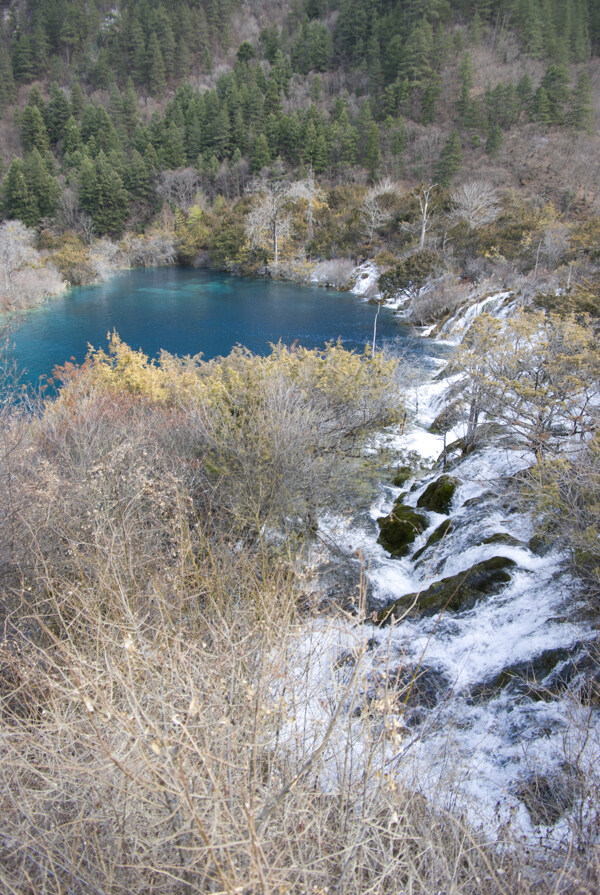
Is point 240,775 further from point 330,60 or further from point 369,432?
point 330,60

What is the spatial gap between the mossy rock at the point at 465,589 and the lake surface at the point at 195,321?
1652 cm

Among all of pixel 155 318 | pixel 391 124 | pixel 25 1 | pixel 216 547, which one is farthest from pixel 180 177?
pixel 25 1

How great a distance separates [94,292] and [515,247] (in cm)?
2993

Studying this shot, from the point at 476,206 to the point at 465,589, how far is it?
123ft

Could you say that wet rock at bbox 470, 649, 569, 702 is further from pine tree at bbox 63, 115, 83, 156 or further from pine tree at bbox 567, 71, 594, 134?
pine tree at bbox 63, 115, 83, 156

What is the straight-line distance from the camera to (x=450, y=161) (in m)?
45.5

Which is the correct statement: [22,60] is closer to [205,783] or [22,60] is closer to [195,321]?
[195,321]

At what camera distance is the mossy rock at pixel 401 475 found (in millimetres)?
12675

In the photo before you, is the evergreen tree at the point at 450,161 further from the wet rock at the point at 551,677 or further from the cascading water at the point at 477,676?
the wet rock at the point at 551,677

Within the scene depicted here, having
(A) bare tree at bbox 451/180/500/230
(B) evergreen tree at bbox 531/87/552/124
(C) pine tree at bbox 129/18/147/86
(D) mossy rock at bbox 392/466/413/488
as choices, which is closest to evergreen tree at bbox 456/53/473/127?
(B) evergreen tree at bbox 531/87/552/124

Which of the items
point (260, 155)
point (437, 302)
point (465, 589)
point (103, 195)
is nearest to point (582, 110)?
point (260, 155)

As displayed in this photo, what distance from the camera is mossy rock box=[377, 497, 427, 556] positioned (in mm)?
9961

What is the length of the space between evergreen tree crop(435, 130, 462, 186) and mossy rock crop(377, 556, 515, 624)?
46.9 m

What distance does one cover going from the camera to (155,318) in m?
30.1
